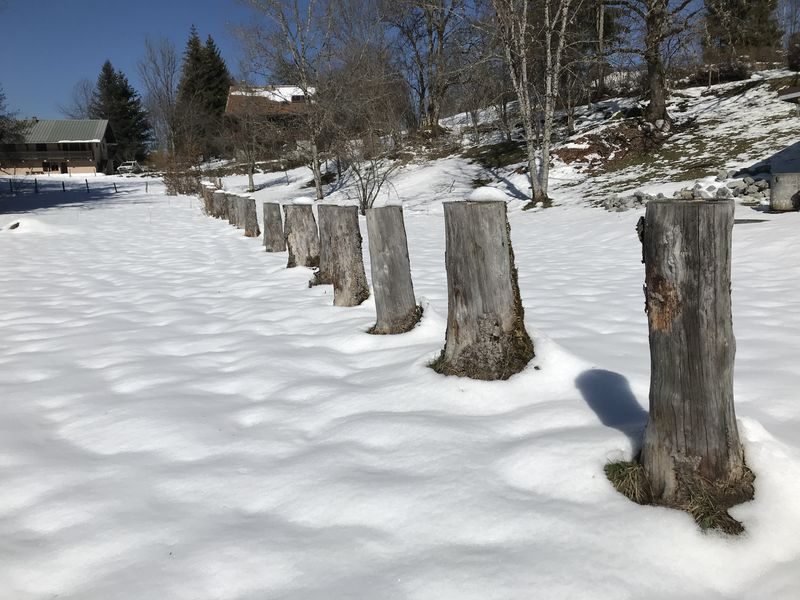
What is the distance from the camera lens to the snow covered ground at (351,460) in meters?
1.77

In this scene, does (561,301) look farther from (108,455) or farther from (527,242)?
(527,242)

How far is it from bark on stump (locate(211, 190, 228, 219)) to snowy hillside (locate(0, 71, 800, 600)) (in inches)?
357

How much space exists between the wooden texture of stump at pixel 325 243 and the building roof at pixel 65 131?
5471 cm

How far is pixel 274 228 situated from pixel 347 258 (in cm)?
397

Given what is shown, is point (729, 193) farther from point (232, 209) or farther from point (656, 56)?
point (232, 209)

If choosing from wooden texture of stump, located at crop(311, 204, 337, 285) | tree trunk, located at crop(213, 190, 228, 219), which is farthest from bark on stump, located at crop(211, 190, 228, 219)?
wooden texture of stump, located at crop(311, 204, 337, 285)

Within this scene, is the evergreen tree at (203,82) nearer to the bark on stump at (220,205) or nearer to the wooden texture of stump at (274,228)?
the bark on stump at (220,205)

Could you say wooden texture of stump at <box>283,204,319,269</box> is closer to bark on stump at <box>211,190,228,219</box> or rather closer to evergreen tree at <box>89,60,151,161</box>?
bark on stump at <box>211,190,228,219</box>

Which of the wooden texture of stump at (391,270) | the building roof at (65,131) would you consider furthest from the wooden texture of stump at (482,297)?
the building roof at (65,131)

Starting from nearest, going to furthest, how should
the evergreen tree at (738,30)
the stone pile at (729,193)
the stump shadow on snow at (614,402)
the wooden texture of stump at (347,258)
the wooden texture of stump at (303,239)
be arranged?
1. the stump shadow on snow at (614,402)
2. the wooden texture of stump at (347,258)
3. the wooden texture of stump at (303,239)
4. the stone pile at (729,193)
5. the evergreen tree at (738,30)

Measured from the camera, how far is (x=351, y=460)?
243 centimetres

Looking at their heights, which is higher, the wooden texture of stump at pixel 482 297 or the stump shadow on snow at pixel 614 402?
the wooden texture of stump at pixel 482 297

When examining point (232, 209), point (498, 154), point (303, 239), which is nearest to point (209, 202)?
point (232, 209)

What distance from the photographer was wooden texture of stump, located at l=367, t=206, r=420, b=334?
4.02m
